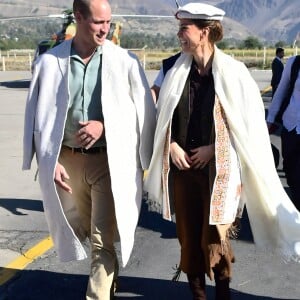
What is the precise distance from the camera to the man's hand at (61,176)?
4008 millimetres

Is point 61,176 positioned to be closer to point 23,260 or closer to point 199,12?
point 199,12

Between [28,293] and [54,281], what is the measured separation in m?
0.27

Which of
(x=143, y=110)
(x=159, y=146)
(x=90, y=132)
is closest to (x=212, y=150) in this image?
(x=159, y=146)

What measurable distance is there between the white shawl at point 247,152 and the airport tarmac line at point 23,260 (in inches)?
65.7

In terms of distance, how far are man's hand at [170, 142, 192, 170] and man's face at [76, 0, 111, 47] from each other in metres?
0.74

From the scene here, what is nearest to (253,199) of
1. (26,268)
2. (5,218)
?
(26,268)

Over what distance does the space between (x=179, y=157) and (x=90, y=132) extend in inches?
21.0

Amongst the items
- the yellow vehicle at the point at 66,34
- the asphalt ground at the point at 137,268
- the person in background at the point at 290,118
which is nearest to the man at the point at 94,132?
the asphalt ground at the point at 137,268

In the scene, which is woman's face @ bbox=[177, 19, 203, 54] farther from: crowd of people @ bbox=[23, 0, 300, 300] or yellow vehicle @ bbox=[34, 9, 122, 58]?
yellow vehicle @ bbox=[34, 9, 122, 58]

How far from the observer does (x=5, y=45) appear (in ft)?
354

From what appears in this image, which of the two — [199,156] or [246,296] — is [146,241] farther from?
[199,156]

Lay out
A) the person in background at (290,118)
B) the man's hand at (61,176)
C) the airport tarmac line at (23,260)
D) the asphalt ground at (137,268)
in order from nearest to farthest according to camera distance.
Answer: the man's hand at (61,176), the person in background at (290,118), the asphalt ground at (137,268), the airport tarmac line at (23,260)

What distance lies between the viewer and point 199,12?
3754 millimetres

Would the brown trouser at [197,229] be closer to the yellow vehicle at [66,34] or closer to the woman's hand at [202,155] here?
the woman's hand at [202,155]
